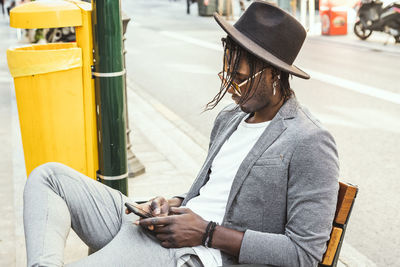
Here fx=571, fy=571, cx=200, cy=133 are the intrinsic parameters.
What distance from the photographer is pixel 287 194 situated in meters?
2.04

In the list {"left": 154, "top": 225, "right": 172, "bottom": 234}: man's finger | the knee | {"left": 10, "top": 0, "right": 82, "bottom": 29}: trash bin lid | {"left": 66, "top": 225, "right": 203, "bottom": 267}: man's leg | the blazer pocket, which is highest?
{"left": 10, "top": 0, "right": 82, "bottom": 29}: trash bin lid

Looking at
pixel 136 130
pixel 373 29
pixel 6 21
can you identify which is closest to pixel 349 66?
pixel 373 29

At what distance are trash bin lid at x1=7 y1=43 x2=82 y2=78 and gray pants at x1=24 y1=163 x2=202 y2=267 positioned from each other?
1098 mm

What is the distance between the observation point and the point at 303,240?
1974 millimetres

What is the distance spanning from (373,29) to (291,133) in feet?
44.0

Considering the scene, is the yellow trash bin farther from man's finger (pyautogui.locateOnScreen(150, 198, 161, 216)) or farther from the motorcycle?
the motorcycle

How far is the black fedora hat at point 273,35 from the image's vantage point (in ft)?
7.04

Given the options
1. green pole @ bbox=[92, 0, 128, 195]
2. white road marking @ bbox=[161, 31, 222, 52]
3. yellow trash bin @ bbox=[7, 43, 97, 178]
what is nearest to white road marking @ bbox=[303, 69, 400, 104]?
white road marking @ bbox=[161, 31, 222, 52]

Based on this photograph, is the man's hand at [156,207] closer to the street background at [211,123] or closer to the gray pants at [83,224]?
the gray pants at [83,224]

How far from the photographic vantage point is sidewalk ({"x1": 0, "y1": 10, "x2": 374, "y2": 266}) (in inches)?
145

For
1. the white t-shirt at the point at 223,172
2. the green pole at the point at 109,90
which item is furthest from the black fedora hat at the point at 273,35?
the green pole at the point at 109,90

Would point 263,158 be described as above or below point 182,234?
above

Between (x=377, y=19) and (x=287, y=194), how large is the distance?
13385 millimetres

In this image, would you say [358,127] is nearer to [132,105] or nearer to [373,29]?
[132,105]
